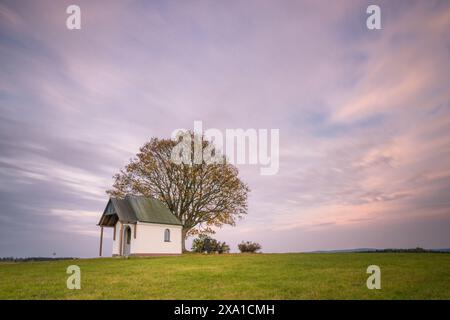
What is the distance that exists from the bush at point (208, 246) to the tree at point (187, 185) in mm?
1328

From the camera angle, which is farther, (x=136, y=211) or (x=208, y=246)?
(x=208, y=246)

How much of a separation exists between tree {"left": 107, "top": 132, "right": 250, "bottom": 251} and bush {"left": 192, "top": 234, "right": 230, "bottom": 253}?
133cm

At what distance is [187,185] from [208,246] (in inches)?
327

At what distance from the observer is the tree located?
45.5 meters

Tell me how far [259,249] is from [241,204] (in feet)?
20.8

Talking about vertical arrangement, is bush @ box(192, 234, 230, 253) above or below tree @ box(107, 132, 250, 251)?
below

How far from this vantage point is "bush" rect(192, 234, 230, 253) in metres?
45.0

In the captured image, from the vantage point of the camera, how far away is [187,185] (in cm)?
4609

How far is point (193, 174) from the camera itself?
45.3 metres

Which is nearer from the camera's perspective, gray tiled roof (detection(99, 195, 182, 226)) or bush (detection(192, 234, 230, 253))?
gray tiled roof (detection(99, 195, 182, 226))

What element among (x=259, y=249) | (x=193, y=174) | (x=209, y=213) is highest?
(x=193, y=174)
